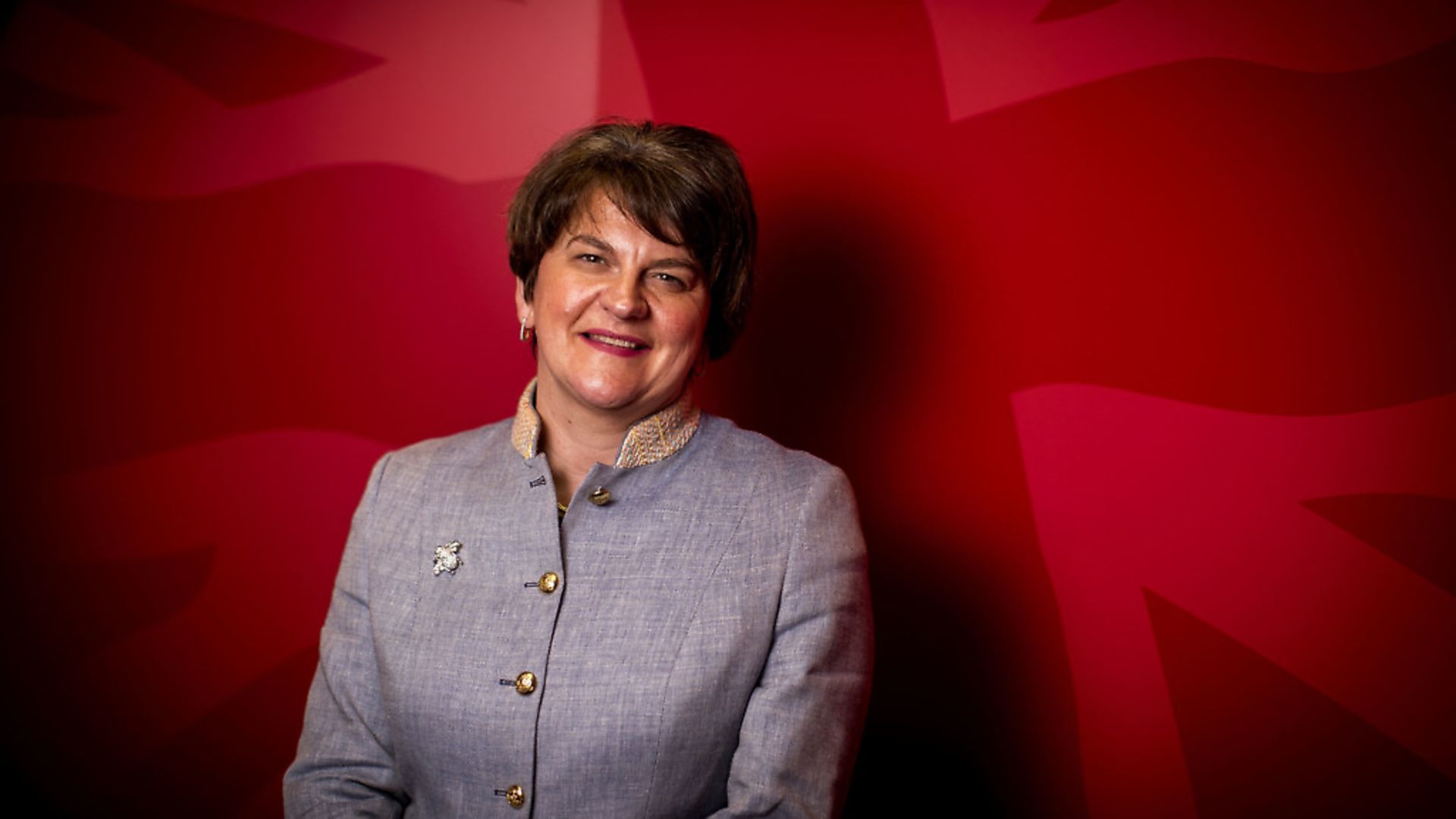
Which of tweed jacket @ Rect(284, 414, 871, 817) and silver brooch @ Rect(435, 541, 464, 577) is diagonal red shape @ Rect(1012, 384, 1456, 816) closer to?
tweed jacket @ Rect(284, 414, 871, 817)

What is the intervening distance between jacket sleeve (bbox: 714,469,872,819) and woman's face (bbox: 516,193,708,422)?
339 mm

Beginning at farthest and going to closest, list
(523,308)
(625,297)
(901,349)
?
(901,349)
(523,308)
(625,297)

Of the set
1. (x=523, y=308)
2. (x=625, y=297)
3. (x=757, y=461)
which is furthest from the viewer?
(x=523, y=308)

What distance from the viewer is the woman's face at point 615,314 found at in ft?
5.46

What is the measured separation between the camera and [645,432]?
1.72 meters

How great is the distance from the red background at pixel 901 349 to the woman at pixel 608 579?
0.50 metres

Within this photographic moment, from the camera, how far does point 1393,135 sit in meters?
1.76

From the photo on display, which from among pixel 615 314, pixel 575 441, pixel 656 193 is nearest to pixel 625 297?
pixel 615 314

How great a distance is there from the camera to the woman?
1.52m

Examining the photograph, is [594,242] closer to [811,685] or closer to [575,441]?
[575,441]

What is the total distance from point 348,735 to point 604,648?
0.52 meters

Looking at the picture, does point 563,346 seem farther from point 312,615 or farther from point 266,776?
point 266,776

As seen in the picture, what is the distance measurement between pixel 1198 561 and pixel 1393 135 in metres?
0.83

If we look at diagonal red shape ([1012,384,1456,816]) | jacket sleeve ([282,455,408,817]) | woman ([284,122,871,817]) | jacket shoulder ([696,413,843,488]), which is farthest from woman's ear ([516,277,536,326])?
diagonal red shape ([1012,384,1456,816])
